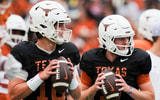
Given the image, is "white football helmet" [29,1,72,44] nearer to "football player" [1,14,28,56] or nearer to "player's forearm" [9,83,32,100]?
"player's forearm" [9,83,32,100]

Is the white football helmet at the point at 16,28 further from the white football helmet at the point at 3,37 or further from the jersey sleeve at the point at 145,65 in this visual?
the jersey sleeve at the point at 145,65

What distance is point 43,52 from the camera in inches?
208

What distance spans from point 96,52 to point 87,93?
1.47 ft

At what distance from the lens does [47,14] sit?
521cm

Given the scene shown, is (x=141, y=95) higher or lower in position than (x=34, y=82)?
lower

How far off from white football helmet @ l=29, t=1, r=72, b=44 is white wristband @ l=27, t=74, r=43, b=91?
395mm

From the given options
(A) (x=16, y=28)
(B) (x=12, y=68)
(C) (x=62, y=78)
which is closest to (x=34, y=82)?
Result: (C) (x=62, y=78)

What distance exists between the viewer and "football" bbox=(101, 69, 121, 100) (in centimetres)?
502

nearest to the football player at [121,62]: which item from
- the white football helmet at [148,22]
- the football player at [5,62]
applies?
the football player at [5,62]

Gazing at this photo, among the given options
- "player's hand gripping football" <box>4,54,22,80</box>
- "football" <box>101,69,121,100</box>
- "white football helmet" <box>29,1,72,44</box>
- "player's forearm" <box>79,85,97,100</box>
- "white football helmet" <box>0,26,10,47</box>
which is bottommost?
"player's forearm" <box>79,85,97,100</box>

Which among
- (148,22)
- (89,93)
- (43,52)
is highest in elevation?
(148,22)

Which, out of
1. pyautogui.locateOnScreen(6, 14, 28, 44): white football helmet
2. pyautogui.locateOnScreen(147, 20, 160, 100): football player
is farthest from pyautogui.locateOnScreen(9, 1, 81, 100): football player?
pyautogui.locateOnScreen(6, 14, 28, 44): white football helmet

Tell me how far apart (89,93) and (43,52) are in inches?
22.7

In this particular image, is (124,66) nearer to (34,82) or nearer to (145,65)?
(145,65)
